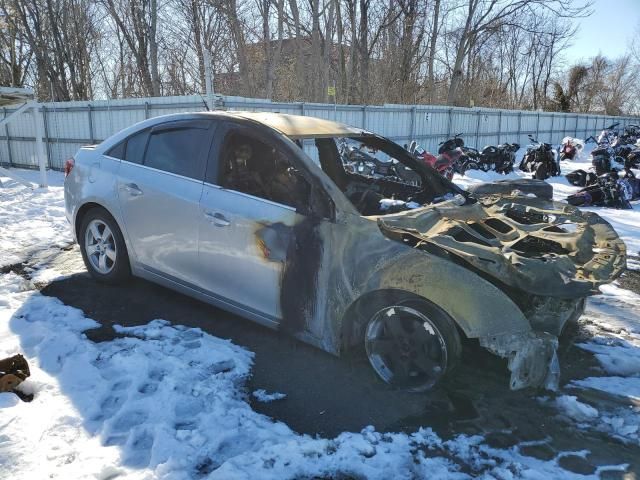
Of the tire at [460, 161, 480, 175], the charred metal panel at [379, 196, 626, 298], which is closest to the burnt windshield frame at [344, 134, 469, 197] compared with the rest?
the charred metal panel at [379, 196, 626, 298]

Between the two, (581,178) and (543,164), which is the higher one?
(543,164)

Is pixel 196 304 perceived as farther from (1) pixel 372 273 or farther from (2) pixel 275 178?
(1) pixel 372 273

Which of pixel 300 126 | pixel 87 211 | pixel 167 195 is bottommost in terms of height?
pixel 87 211

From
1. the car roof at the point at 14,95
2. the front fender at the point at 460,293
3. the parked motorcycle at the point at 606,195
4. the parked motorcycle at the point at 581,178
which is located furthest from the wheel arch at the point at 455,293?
the parked motorcycle at the point at 581,178

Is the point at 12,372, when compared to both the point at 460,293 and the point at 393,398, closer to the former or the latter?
the point at 393,398

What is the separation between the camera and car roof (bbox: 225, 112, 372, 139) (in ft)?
12.0

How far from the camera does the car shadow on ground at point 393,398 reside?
2.67 meters

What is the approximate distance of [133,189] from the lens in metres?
4.15

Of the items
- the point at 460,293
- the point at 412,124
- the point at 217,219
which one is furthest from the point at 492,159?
the point at 460,293

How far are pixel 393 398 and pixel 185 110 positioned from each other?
1005 cm

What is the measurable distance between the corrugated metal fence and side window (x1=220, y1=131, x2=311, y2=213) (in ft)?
22.4

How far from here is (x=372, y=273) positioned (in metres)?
3.01

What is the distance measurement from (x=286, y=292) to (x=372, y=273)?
612 mm

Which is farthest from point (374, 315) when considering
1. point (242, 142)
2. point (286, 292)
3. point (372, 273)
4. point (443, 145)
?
point (443, 145)
